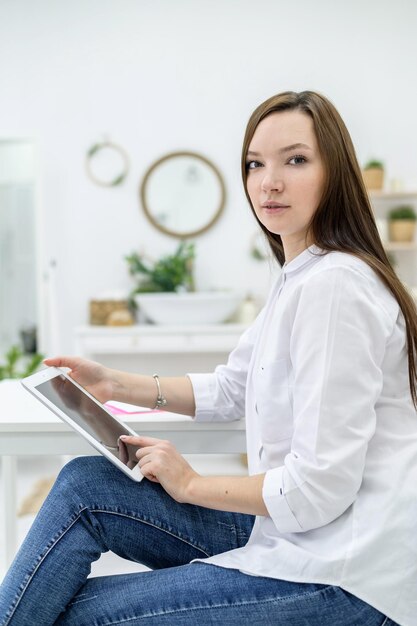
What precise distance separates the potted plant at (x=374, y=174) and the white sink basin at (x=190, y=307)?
2.98 ft

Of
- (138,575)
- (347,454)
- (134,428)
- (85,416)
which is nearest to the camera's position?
(347,454)

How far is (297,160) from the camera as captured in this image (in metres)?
1.07

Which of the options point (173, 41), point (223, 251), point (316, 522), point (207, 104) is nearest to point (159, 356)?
point (223, 251)

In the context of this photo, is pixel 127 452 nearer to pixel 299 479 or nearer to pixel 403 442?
pixel 299 479

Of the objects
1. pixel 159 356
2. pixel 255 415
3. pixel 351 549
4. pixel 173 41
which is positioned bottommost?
pixel 159 356

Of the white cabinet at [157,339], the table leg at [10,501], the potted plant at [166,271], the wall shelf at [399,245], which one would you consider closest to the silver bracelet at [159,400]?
the table leg at [10,501]

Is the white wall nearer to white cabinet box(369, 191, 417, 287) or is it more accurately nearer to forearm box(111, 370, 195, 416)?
white cabinet box(369, 191, 417, 287)

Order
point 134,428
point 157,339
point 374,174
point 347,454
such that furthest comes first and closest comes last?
point 374,174 < point 157,339 < point 134,428 < point 347,454

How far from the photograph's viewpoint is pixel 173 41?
385 centimetres

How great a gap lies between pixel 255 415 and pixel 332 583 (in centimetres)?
29

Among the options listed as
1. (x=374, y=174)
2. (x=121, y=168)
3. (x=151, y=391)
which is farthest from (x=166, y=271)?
(x=151, y=391)

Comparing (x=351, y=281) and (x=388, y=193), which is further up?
(x=388, y=193)

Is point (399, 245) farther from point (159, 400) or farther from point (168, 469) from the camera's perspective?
point (168, 469)

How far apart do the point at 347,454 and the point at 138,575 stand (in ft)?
1.21
